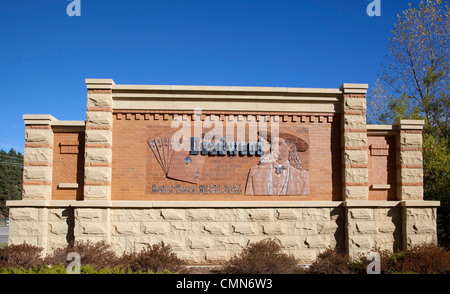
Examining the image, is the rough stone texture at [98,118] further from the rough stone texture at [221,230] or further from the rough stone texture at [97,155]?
the rough stone texture at [221,230]

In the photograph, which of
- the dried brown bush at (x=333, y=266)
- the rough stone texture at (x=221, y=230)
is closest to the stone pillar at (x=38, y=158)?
the rough stone texture at (x=221, y=230)

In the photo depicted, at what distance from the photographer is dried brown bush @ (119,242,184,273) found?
33.0ft

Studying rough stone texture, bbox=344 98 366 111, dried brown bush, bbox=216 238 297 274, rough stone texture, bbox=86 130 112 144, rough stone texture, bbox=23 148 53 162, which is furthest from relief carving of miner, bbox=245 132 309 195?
rough stone texture, bbox=23 148 53 162

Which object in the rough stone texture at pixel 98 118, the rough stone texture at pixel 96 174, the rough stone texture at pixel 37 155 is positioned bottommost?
the rough stone texture at pixel 96 174

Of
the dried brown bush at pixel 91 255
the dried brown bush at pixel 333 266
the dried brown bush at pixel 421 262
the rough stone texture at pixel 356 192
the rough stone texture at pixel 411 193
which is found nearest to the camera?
the dried brown bush at pixel 421 262

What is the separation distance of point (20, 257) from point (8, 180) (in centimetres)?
5300

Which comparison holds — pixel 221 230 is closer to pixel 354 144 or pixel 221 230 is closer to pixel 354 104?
pixel 354 144

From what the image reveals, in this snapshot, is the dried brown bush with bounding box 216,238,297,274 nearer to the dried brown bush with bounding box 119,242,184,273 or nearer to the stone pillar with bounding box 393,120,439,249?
the dried brown bush with bounding box 119,242,184,273

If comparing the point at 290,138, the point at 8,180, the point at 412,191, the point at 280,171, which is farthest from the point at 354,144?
the point at 8,180

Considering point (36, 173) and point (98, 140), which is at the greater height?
point (98, 140)

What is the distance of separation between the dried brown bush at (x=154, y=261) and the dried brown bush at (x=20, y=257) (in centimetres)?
226

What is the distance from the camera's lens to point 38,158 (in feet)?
39.9

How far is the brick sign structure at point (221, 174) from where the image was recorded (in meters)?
11.9

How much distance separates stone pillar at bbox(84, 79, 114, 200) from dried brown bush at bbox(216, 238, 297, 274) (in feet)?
15.1
